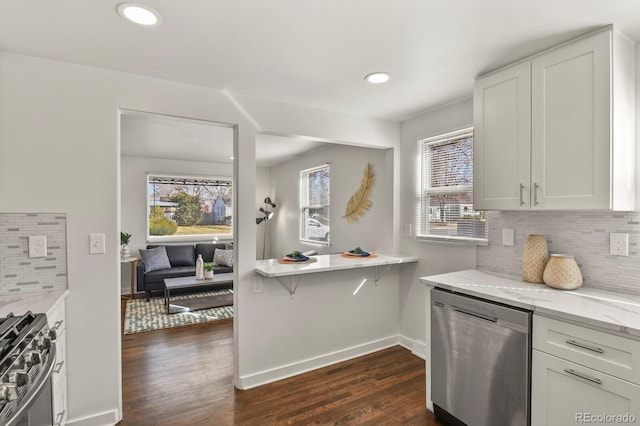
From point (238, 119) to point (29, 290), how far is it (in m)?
1.70

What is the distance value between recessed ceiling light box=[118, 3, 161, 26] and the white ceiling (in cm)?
4

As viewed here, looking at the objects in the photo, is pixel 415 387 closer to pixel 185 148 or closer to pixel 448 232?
pixel 448 232

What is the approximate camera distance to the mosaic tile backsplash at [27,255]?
1926 millimetres

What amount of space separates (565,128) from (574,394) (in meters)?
1.33

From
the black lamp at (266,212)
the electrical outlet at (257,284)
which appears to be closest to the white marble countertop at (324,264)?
the electrical outlet at (257,284)

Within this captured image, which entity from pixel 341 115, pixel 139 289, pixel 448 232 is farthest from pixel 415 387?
pixel 139 289

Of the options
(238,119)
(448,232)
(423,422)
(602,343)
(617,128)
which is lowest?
(423,422)

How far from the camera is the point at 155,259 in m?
5.30

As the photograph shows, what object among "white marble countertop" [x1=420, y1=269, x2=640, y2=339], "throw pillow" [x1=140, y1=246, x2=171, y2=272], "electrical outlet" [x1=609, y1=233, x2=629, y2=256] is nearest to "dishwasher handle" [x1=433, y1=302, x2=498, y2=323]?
"white marble countertop" [x1=420, y1=269, x2=640, y2=339]

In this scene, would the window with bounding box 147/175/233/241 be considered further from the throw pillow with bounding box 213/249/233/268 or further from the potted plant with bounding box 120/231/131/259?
the throw pillow with bounding box 213/249/233/268

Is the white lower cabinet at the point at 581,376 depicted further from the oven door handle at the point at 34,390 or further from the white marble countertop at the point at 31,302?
the white marble countertop at the point at 31,302

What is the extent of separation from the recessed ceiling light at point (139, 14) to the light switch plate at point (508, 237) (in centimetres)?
253

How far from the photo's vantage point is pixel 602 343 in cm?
145

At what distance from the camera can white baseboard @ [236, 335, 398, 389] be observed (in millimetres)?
2612
